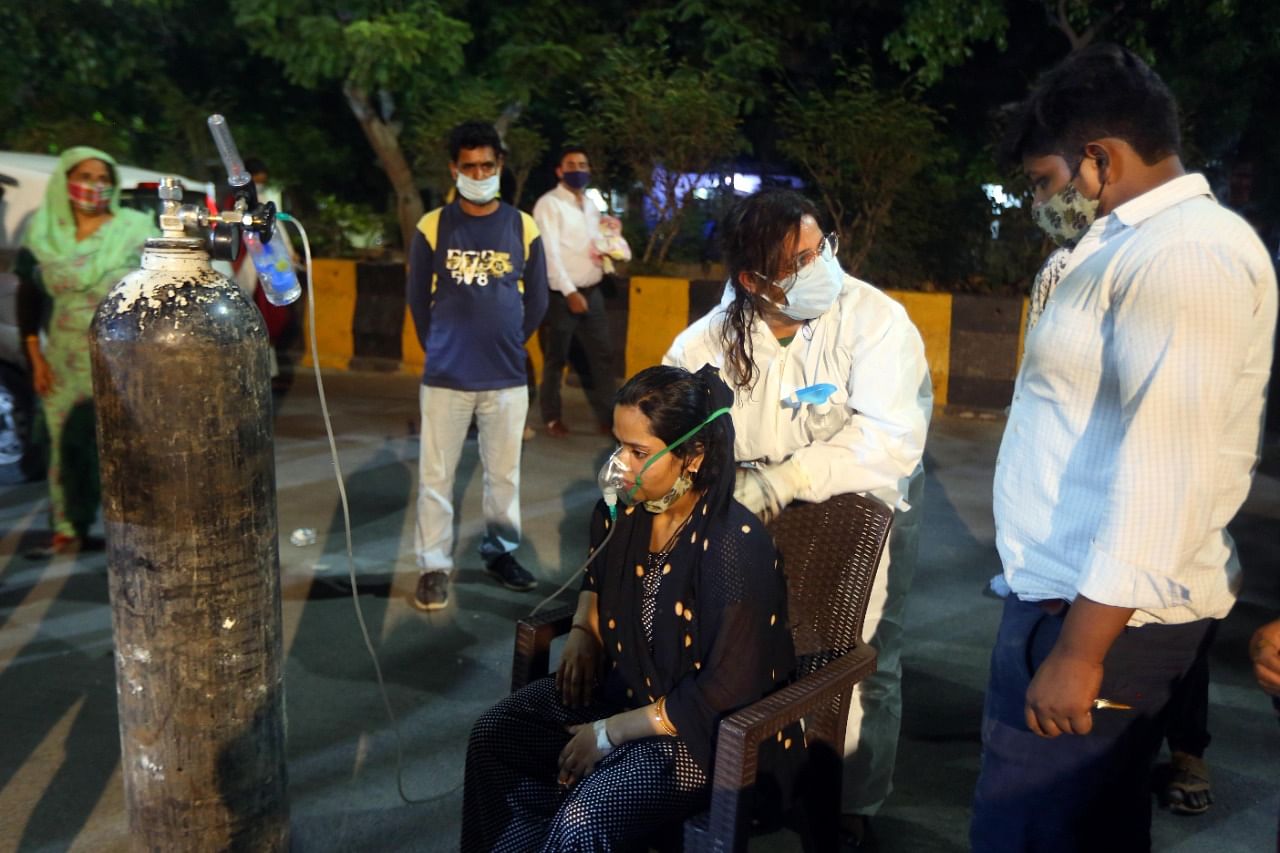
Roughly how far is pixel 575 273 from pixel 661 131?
130 inches

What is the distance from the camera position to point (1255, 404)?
199 centimetres

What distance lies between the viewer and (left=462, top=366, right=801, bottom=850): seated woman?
2.50 metres

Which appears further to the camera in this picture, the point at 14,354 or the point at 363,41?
the point at 363,41

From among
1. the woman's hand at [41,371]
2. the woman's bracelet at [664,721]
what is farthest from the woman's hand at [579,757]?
the woman's hand at [41,371]

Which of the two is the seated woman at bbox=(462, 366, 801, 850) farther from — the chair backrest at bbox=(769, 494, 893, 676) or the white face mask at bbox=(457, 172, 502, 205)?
the white face mask at bbox=(457, 172, 502, 205)

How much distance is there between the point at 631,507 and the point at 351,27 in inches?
376

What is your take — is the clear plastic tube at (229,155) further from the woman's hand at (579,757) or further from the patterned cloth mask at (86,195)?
the patterned cloth mask at (86,195)

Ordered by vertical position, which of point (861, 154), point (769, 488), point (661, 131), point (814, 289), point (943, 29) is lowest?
point (769, 488)

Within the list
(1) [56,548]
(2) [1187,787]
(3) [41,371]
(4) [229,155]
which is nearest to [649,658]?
(4) [229,155]

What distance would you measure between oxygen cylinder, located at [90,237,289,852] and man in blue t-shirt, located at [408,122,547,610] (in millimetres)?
2398

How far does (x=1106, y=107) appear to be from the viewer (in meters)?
2.02

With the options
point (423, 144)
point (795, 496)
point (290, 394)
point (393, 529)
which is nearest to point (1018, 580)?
point (795, 496)

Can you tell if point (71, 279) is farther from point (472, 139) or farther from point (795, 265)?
point (795, 265)

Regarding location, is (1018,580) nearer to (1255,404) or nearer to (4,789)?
(1255,404)
